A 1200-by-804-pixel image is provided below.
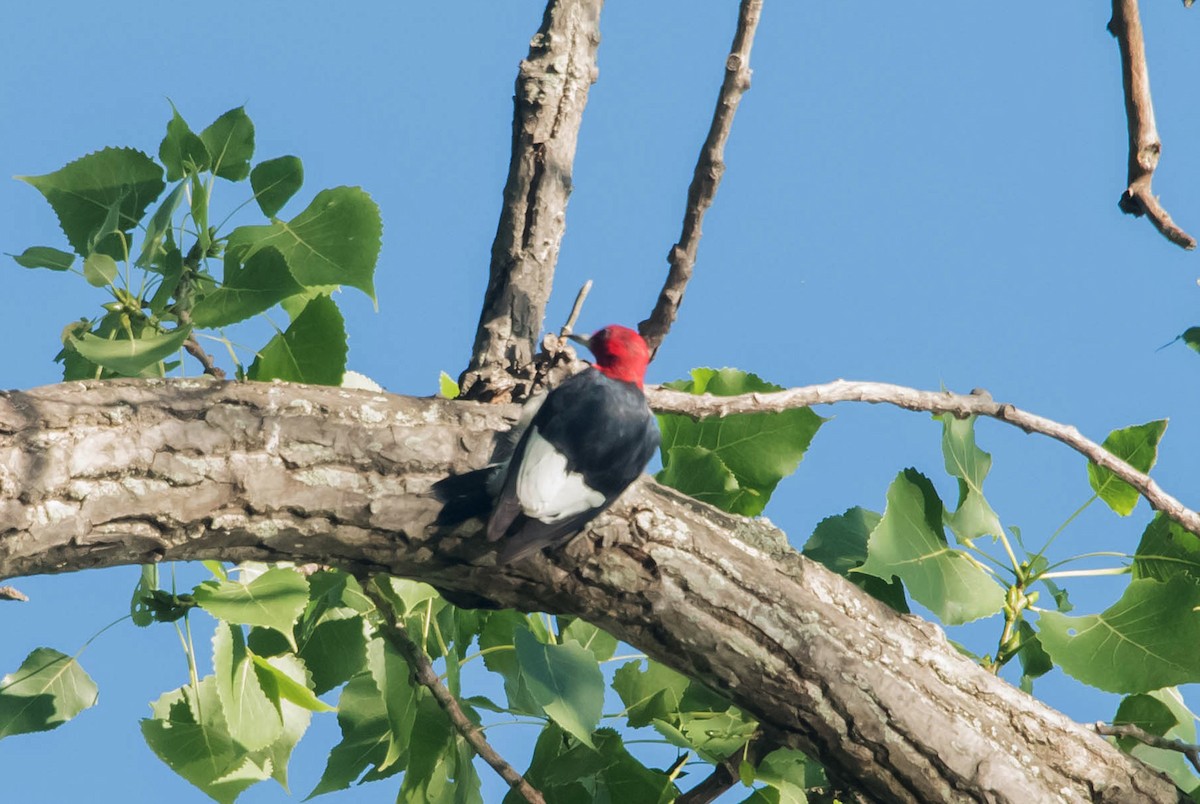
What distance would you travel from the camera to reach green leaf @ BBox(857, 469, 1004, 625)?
1.89 m

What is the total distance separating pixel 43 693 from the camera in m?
1.85

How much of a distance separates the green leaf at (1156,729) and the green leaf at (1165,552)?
22 centimetres

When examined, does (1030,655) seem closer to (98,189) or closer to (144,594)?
(144,594)

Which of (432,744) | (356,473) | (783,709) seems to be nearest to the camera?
(356,473)

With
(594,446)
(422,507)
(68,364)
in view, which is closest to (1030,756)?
(594,446)

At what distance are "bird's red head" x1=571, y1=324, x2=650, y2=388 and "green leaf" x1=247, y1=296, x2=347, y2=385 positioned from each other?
18.4 inches

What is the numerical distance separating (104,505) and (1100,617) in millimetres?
1570

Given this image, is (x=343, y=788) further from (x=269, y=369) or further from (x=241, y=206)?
(x=241, y=206)

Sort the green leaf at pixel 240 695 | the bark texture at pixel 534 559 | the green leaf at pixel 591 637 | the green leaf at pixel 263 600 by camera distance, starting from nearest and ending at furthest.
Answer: the bark texture at pixel 534 559 → the green leaf at pixel 263 600 → the green leaf at pixel 240 695 → the green leaf at pixel 591 637

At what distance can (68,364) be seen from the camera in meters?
1.92

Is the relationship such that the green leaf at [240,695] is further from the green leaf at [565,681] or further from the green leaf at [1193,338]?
the green leaf at [1193,338]

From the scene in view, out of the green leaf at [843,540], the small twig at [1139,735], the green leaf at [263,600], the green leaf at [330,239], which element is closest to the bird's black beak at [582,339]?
the green leaf at [330,239]

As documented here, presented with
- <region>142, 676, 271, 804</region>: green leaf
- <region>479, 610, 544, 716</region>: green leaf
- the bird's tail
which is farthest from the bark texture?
<region>142, 676, 271, 804</region>: green leaf

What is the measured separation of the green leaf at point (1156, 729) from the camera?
2023 millimetres
